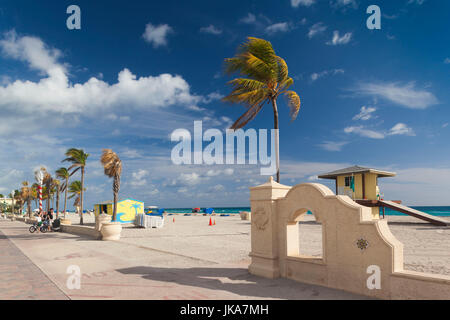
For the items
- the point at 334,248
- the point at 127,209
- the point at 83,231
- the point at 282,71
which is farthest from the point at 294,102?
the point at 127,209

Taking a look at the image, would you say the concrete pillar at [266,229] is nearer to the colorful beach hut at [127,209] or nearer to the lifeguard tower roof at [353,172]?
the lifeguard tower roof at [353,172]

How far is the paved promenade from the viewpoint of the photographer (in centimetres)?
661

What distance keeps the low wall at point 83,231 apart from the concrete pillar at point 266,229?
13.3 meters

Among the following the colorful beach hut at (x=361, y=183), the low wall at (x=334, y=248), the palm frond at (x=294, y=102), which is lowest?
the low wall at (x=334, y=248)

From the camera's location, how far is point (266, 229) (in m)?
8.48

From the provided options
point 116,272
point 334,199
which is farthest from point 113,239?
point 334,199

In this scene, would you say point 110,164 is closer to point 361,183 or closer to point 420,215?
point 361,183

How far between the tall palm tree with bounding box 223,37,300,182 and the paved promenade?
19.7 feet

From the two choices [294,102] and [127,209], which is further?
[127,209]

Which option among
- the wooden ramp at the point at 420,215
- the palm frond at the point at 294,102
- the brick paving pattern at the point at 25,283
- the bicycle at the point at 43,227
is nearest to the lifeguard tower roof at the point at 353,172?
the wooden ramp at the point at 420,215

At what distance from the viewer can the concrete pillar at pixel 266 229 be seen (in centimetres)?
826

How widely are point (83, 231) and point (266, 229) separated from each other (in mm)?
17812

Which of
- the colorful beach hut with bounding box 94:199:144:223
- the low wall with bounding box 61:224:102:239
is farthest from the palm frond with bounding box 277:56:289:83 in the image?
the colorful beach hut with bounding box 94:199:144:223
